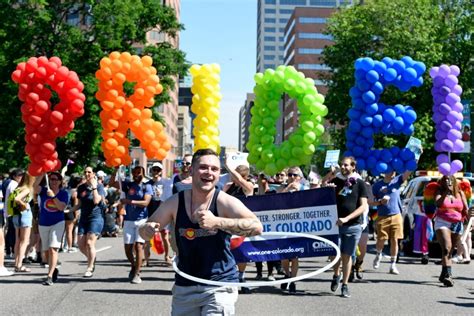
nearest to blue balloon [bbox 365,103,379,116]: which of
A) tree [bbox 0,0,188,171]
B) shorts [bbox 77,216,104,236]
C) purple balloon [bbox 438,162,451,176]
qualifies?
purple balloon [bbox 438,162,451,176]

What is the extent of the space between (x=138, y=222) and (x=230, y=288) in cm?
741

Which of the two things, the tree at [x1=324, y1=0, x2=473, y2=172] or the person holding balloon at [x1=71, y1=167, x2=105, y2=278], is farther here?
the tree at [x1=324, y1=0, x2=473, y2=172]

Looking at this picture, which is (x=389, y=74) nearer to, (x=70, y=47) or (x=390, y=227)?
(x=390, y=227)

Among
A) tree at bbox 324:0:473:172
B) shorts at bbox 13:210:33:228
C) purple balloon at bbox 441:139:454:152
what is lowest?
shorts at bbox 13:210:33:228

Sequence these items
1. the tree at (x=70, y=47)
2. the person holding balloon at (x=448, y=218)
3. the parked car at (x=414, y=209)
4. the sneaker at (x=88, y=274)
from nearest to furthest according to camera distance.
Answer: the person holding balloon at (x=448, y=218)
the sneaker at (x=88, y=274)
the parked car at (x=414, y=209)
the tree at (x=70, y=47)

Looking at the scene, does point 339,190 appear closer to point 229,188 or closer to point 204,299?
point 229,188

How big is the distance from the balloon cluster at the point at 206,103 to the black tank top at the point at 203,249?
10536mm

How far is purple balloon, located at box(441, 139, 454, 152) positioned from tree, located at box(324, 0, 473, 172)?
27.3 metres

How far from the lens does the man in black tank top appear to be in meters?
5.79

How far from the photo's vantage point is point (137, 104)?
49.5 ft

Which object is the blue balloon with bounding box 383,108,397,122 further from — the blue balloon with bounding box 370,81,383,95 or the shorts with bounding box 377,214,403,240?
the shorts with bounding box 377,214,403,240

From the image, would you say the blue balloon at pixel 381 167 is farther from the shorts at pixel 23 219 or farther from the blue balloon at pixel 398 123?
the shorts at pixel 23 219

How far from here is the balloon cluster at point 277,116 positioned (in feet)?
53.4

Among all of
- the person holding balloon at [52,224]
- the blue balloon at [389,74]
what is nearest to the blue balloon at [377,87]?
the blue balloon at [389,74]
